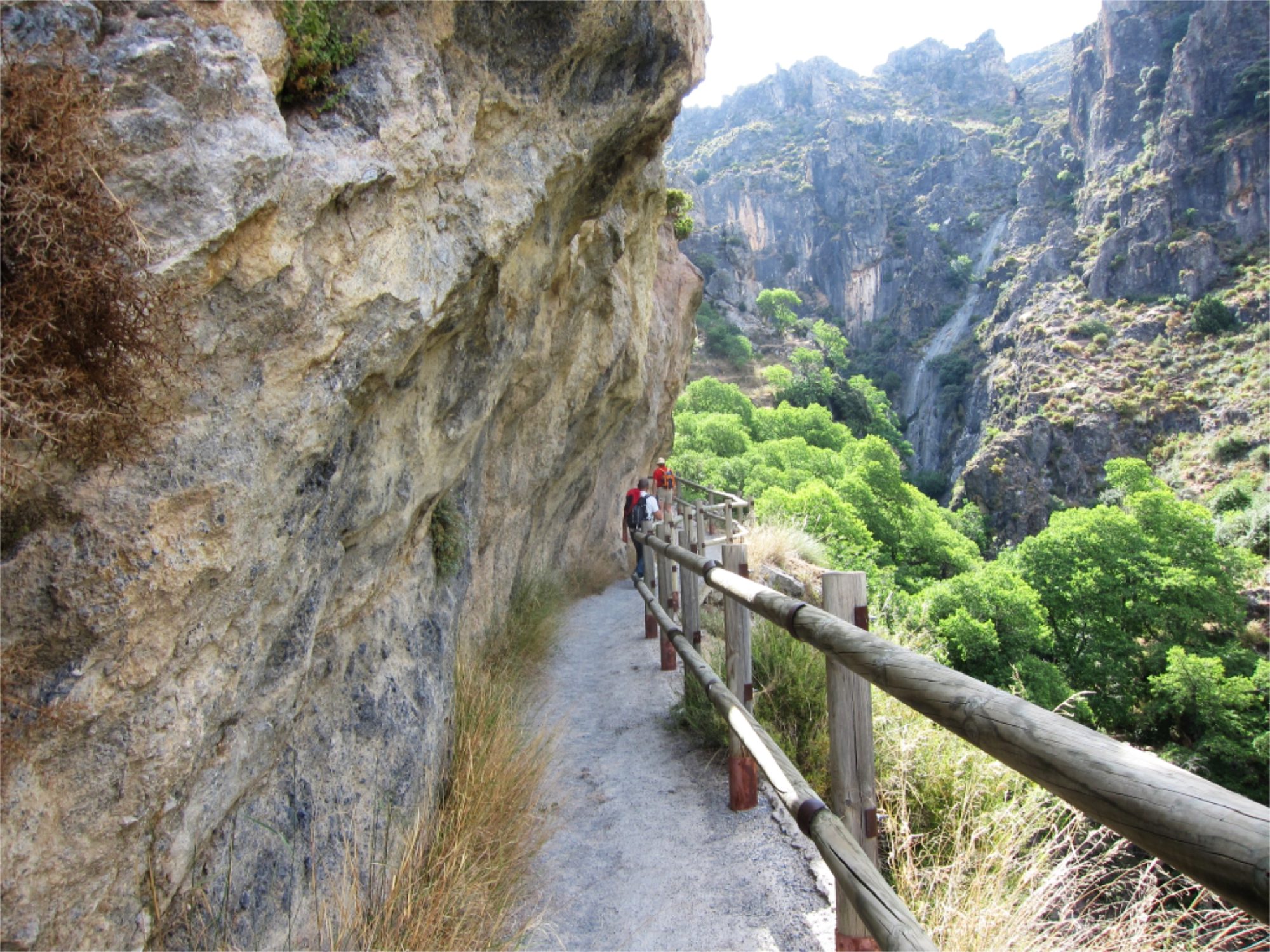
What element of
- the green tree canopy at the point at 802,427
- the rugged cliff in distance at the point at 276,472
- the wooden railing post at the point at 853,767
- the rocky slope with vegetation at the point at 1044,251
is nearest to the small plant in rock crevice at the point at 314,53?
the rugged cliff in distance at the point at 276,472

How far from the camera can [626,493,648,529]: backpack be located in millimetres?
9523

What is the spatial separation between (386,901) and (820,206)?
403 ft

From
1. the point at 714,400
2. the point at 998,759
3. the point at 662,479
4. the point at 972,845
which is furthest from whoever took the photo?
the point at 714,400

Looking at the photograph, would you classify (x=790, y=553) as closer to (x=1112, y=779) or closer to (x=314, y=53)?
(x=314, y=53)

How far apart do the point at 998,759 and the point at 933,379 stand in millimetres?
85666

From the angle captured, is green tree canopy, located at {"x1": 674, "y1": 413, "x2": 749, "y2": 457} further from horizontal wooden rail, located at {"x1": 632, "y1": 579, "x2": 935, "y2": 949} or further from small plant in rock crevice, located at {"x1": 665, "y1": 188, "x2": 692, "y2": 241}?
horizontal wooden rail, located at {"x1": 632, "y1": 579, "x2": 935, "y2": 949}

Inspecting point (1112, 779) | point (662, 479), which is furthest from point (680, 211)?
point (1112, 779)

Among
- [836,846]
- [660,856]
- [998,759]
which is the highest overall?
[998,759]

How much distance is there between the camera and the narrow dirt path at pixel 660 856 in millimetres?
2967

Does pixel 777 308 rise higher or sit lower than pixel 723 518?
higher

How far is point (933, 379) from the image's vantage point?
265 ft

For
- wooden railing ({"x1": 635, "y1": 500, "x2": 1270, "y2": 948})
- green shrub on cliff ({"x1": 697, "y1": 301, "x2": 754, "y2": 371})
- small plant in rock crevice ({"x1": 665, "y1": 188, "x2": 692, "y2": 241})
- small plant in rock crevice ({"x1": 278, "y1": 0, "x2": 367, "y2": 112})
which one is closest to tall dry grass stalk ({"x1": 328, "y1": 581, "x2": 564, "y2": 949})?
wooden railing ({"x1": 635, "y1": 500, "x2": 1270, "y2": 948})

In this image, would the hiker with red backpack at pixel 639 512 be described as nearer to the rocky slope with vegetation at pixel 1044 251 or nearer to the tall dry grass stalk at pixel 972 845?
the tall dry grass stalk at pixel 972 845

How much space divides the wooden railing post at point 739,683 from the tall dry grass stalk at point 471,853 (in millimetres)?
978
